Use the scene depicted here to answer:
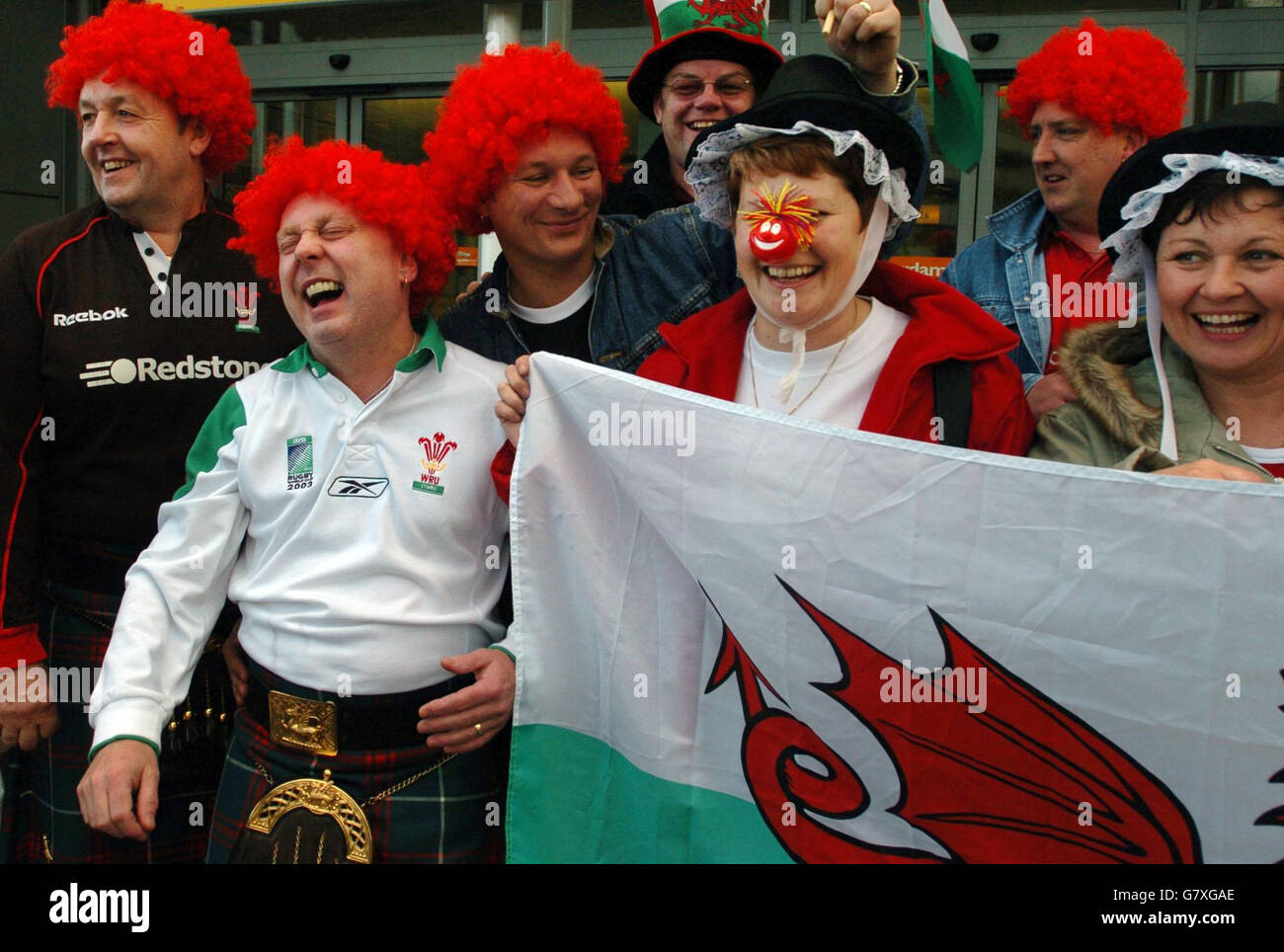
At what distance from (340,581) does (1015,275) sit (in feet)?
7.32

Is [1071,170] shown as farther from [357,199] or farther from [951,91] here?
[357,199]

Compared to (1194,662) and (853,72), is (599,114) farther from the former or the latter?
(1194,662)

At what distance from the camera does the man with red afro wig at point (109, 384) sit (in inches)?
112

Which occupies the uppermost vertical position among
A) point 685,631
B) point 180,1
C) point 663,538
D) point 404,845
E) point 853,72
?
point 180,1

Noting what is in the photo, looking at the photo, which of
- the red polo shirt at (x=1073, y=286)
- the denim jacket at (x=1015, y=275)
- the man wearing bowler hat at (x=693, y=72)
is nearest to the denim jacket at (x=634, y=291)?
the man wearing bowler hat at (x=693, y=72)

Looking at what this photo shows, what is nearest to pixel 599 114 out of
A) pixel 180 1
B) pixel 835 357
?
pixel 835 357

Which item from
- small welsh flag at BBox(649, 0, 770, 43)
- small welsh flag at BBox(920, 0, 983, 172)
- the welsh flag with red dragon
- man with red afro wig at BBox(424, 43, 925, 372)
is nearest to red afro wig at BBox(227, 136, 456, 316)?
man with red afro wig at BBox(424, 43, 925, 372)

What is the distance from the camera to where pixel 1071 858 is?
2.00 metres

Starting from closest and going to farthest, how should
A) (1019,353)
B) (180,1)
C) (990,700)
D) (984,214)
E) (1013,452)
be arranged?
(990,700)
(1013,452)
(1019,353)
(984,214)
(180,1)

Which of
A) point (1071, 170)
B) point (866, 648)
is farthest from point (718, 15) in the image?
point (866, 648)

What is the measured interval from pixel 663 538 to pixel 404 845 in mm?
868

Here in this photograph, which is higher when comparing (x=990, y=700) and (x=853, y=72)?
(x=853, y=72)

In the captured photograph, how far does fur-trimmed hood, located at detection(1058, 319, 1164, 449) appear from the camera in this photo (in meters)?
2.08

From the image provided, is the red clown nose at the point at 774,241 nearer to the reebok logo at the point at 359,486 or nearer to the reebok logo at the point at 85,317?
the reebok logo at the point at 359,486
